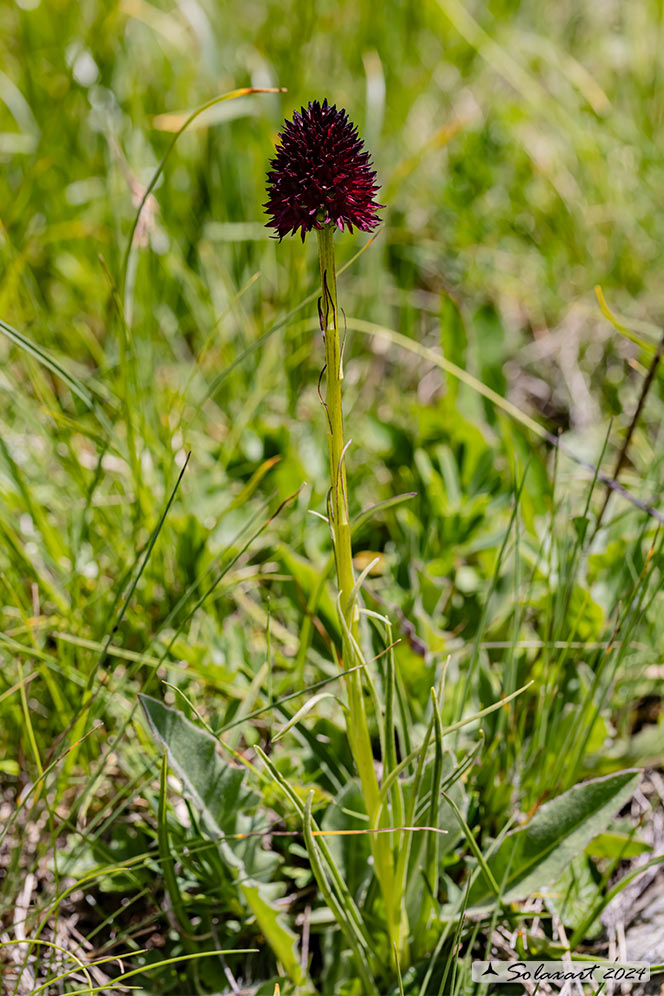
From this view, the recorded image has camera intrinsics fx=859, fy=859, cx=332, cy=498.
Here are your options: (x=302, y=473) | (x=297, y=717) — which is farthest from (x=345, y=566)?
(x=302, y=473)

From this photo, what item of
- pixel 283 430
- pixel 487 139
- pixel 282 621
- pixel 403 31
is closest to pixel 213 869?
pixel 282 621

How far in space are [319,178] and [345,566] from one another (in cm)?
49

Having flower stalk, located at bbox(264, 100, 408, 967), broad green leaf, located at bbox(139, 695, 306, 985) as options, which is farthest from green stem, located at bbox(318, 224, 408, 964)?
broad green leaf, located at bbox(139, 695, 306, 985)

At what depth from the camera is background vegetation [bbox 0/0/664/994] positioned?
1.49 meters

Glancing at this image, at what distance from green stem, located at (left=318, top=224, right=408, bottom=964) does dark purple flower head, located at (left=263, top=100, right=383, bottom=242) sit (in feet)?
0.09

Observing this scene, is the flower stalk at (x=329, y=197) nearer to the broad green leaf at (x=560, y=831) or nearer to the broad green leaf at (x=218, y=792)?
the broad green leaf at (x=218, y=792)

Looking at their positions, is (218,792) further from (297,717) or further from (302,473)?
(302,473)

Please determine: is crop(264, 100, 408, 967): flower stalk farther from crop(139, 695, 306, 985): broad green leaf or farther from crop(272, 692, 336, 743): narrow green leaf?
crop(139, 695, 306, 985): broad green leaf

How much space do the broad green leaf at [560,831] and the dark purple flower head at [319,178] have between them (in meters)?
1.00

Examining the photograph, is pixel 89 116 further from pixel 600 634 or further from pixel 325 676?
pixel 600 634

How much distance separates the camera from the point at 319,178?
98 cm

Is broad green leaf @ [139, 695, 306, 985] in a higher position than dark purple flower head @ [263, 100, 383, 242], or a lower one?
lower

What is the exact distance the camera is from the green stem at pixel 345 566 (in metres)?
1.02

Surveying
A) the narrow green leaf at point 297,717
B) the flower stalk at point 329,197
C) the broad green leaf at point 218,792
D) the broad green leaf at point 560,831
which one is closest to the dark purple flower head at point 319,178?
the flower stalk at point 329,197
